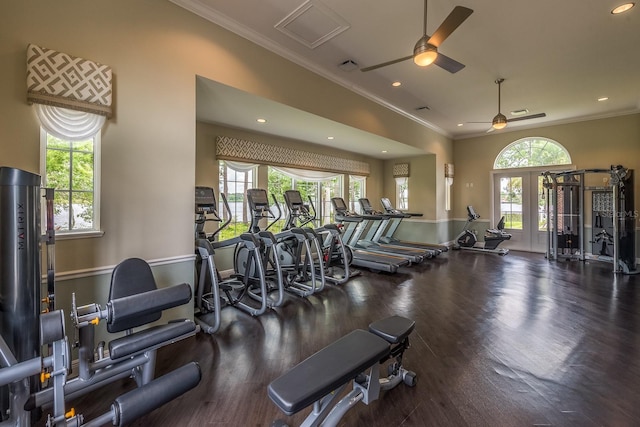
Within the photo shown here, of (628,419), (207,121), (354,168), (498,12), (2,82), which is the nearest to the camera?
(628,419)

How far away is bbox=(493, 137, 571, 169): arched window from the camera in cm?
723

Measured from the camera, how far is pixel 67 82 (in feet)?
7.19

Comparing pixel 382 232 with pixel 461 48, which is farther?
pixel 382 232

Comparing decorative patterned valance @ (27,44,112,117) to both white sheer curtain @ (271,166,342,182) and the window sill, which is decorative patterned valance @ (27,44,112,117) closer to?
the window sill

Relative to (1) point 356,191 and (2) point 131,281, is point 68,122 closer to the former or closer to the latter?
(2) point 131,281

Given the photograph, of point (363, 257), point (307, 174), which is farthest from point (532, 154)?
point (307, 174)

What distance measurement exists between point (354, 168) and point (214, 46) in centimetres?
515

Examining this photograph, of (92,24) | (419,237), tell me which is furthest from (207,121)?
(419,237)

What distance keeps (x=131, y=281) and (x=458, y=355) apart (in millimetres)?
2768

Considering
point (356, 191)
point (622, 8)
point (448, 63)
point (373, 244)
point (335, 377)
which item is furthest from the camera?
point (356, 191)

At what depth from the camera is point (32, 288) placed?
1676 mm

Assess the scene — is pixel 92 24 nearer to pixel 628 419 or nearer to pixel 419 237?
pixel 628 419

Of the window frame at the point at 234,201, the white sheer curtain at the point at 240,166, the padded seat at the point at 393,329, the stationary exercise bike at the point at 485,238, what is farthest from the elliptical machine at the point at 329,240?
the stationary exercise bike at the point at 485,238

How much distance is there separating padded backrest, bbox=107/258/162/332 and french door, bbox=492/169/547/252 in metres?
8.66
